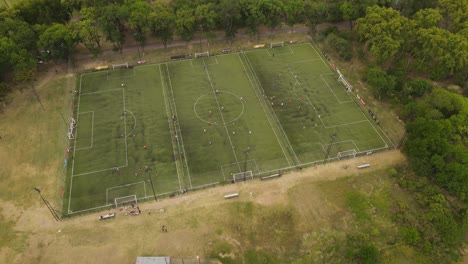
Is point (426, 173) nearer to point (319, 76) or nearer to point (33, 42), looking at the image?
point (319, 76)

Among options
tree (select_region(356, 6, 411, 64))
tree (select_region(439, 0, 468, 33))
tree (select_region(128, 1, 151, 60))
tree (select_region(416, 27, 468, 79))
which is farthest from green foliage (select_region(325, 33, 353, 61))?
tree (select_region(128, 1, 151, 60))

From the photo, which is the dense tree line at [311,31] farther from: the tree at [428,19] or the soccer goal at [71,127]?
the soccer goal at [71,127]

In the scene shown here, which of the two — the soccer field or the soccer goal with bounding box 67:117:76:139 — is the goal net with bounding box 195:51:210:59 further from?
the soccer goal with bounding box 67:117:76:139

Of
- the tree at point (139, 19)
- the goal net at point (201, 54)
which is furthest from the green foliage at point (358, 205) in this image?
the tree at point (139, 19)

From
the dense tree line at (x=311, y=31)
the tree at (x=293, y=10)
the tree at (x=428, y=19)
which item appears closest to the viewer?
the dense tree line at (x=311, y=31)

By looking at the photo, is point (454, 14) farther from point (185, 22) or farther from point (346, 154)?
point (185, 22)
